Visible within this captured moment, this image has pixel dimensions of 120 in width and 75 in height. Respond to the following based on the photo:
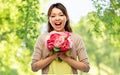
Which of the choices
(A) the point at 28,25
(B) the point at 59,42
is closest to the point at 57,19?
(B) the point at 59,42

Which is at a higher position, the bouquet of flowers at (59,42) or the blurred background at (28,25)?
the bouquet of flowers at (59,42)

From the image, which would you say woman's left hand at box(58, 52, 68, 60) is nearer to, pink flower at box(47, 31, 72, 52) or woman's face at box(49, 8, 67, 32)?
pink flower at box(47, 31, 72, 52)

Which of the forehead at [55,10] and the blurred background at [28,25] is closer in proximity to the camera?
the forehead at [55,10]

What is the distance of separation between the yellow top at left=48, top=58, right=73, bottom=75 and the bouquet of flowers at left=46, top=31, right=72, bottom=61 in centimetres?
7

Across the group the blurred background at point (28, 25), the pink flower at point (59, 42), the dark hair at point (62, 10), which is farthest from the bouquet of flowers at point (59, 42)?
the blurred background at point (28, 25)

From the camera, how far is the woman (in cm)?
195

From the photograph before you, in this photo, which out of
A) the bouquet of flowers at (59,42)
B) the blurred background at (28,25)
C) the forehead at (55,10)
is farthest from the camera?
the blurred background at (28,25)

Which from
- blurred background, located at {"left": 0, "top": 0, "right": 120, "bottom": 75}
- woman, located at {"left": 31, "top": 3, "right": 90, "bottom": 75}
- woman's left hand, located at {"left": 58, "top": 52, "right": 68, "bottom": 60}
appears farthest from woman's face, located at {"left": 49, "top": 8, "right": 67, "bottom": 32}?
blurred background, located at {"left": 0, "top": 0, "right": 120, "bottom": 75}

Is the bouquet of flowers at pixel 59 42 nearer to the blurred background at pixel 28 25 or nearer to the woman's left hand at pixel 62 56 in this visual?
the woman's left hand at pixel 62 56

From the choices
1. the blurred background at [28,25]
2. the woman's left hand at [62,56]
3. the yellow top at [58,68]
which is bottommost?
the blurred background at [28,25]

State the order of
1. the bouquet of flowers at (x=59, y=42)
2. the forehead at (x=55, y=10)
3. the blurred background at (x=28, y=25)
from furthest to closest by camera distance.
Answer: the blurred background at (x=28, y=25) → the forehead at (x=55, y=10) → the bouquet of flowers at (x=59, y=42)

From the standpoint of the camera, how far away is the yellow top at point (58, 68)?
1955mm

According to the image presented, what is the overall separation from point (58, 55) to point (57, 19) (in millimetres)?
220

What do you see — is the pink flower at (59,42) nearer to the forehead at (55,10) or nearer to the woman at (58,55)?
the woman at (58,55)
